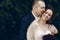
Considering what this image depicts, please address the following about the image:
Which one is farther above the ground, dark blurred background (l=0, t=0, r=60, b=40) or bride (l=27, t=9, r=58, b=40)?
dark blurred background (l=0, t=0, r=60, b=40)

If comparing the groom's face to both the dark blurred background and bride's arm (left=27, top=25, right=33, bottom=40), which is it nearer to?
bride's arm (left=27, top=25, right=33, bottom=40)

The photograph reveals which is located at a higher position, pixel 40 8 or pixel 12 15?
pixel 12 15

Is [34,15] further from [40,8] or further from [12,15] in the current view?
[12,15]

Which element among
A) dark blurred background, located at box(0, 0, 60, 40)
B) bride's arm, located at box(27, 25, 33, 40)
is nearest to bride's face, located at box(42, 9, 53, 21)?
bride's arm, located at box(27, 25, 33, 40)

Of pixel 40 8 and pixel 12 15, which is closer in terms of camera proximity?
pixel 40 8

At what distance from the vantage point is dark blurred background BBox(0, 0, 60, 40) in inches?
142

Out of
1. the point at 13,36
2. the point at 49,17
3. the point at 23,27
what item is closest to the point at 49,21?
the point at 49,17

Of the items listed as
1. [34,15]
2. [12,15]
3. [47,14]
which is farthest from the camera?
[12,15]

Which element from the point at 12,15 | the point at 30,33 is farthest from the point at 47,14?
the point at 12,15

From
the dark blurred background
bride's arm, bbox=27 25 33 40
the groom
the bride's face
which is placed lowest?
bride's arm, bbox=27 25 33 40

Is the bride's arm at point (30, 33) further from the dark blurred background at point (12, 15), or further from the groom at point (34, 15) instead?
the dark blurred background at point (12, 15)

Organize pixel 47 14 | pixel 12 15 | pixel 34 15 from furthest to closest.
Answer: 1. pixel 12 15
2. pixel 34 15
3. pixel 47 14

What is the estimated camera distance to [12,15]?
3.67m

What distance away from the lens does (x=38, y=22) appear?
2.48 metres
